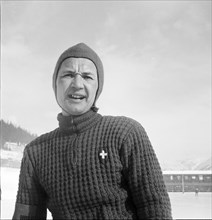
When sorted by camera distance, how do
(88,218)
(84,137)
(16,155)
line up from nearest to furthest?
(88,218) < (84,137) < (16,155)

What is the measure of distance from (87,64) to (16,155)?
105ft

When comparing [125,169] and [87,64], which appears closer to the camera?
[125,169]

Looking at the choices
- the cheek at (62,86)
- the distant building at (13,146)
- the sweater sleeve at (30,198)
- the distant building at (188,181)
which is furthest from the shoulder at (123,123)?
the distant building at (13,146)

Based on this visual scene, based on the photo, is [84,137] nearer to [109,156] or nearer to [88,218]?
[109,156]

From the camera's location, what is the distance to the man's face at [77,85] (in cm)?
138

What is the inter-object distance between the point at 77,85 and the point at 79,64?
12 centimetres

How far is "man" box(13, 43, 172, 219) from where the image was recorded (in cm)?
122

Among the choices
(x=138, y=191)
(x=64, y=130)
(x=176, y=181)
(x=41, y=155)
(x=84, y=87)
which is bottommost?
(x=176, y=181)

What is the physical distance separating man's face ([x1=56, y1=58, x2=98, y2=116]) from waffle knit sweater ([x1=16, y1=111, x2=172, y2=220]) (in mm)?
56

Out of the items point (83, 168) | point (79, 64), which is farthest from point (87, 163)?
point (79, 64)

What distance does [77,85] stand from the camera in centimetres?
136

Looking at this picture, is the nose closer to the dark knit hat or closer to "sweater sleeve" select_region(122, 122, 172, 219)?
the dark knit hat

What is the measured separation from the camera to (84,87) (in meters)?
1.39

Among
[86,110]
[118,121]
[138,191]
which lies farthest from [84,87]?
[138,191]
